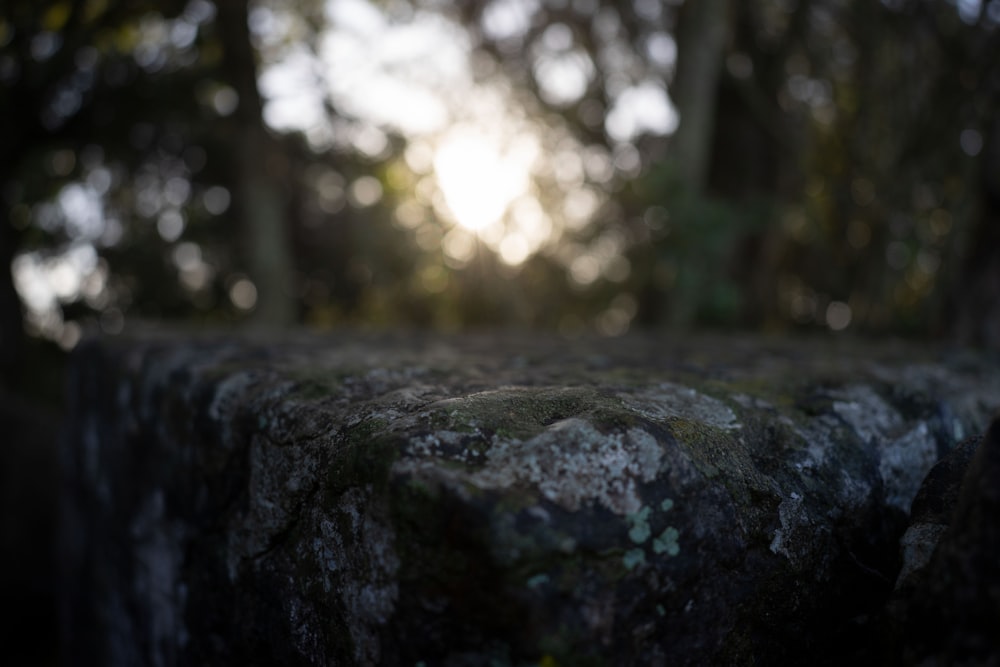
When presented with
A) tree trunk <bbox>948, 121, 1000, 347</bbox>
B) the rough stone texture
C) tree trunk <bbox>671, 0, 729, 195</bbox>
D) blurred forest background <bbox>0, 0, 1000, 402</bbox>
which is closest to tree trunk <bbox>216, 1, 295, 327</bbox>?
blurred forest background <bbox>0, 0, 1000, 402</bbox>

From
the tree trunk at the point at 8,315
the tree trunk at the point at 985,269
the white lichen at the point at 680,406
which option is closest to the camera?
the white lichen at the point at 680,406

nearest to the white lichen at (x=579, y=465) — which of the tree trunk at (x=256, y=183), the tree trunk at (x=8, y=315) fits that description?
the tree trunk at (x=256, y=183)

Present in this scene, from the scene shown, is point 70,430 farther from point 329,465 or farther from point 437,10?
point 437,10

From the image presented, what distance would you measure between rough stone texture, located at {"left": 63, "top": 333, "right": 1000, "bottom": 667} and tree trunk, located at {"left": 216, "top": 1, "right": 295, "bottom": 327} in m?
4.24

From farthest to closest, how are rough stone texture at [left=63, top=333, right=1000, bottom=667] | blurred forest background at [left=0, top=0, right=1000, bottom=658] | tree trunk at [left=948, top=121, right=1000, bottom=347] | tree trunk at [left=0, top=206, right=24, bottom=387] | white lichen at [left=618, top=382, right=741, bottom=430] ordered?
tree trunk at [left=0, top=206, right=24, bottom=387] < blurred forest background at [left=0, top=0, right=1000, bottom=658] < tree trunk at [left=948, top=121, right=1000, bottom=347] < white lichen at [left=618, top=382, right=741, bottom=430] < rough stone texture at [left=63, top=333, right=1000, bottom=667]

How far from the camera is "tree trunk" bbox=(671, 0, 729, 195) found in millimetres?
4578

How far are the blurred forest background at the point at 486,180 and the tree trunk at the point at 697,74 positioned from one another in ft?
0.05

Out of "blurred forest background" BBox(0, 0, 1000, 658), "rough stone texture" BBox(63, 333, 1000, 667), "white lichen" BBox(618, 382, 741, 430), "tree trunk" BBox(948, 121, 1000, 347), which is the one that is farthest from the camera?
"blurred forest background" BBox(0, 0, 1000, 658)

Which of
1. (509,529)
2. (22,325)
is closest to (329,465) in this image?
(509,529)

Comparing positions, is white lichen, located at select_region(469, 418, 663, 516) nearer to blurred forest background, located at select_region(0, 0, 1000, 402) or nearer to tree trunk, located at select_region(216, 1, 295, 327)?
blurred forest background, located at select_region(0, 0, 1000, 402)

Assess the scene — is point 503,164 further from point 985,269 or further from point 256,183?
point 985,269

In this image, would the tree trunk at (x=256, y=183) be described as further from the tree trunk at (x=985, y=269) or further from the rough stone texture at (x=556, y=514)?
the tree trunk at (x=985, y=269)

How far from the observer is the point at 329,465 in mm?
869

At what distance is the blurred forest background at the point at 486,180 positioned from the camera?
412 centimetres
